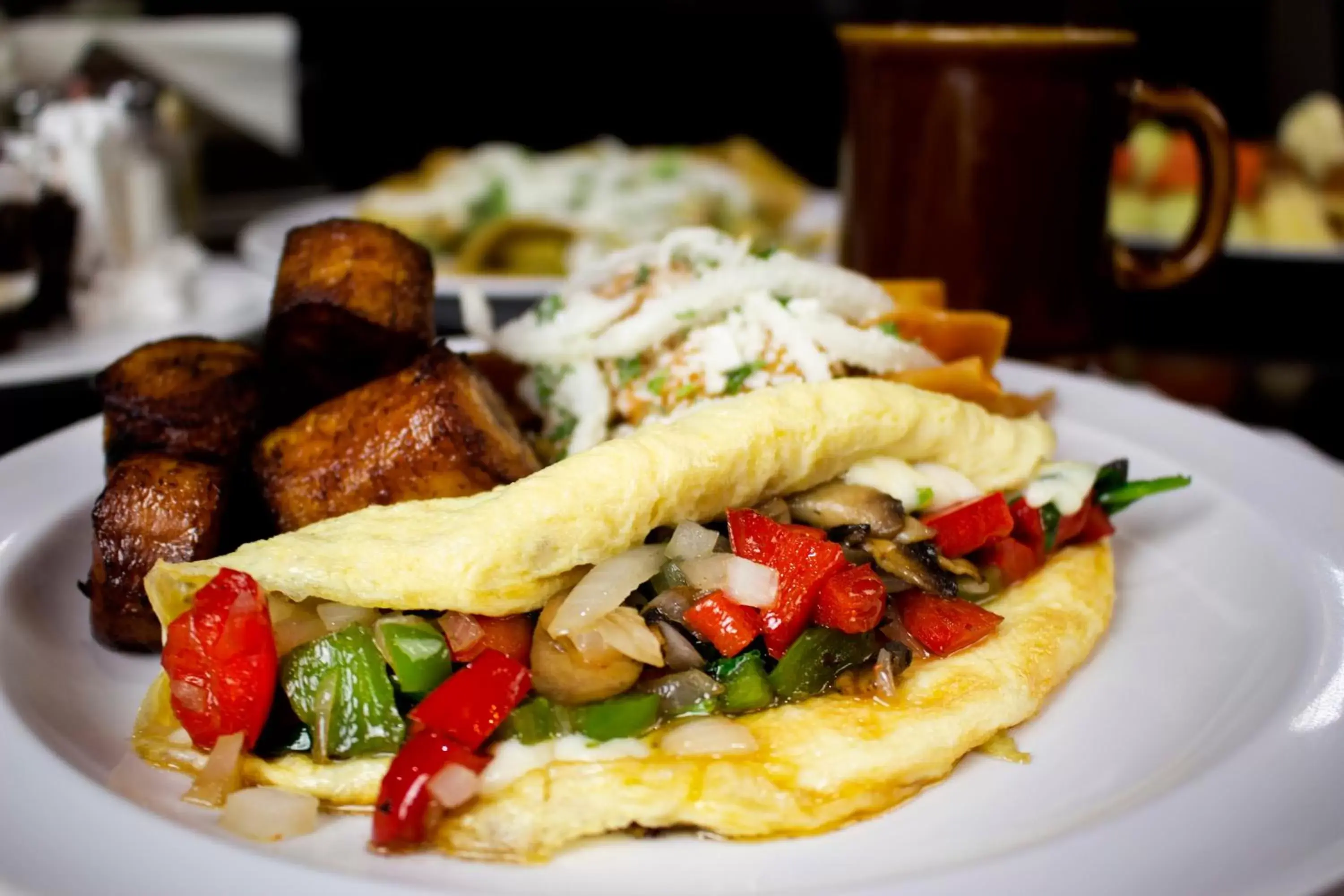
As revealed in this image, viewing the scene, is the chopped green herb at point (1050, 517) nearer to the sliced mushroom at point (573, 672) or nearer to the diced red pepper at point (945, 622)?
the diced red pepper at point (945, 622)

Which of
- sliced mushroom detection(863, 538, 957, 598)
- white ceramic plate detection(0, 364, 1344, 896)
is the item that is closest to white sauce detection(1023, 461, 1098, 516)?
white ceramic plate detection(0, 364, 1344, 896)

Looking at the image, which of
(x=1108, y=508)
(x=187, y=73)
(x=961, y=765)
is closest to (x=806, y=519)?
(x=961, y=765)

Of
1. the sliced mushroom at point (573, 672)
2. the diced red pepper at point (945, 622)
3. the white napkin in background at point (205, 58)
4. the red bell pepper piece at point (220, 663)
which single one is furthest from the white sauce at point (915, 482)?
the white napkin in background at point (205, 58)

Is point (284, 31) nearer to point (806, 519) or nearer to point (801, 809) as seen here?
point (806, 519)

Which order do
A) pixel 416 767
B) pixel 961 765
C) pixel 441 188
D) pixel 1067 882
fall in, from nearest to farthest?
pixel 1067 882
pixel 416 767
pixel 961 765
pixel 441 188

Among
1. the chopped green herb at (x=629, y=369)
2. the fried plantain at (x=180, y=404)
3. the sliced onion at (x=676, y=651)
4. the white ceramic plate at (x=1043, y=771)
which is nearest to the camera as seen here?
the white ceramic plate at (x=1043, y=771)

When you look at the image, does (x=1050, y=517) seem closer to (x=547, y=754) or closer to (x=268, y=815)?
(x=547, y=754)

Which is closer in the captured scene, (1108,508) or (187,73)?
(1108,508)

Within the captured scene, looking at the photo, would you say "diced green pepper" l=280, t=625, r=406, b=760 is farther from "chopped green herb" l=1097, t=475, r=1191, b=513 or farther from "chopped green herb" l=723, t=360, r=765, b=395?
"chopped green herb" l=1097, t=475, r=1191, b=513
